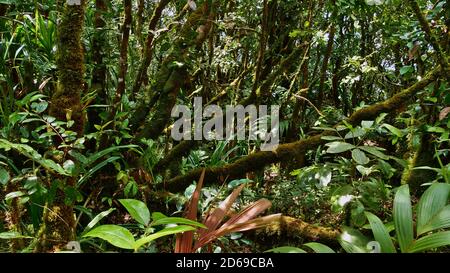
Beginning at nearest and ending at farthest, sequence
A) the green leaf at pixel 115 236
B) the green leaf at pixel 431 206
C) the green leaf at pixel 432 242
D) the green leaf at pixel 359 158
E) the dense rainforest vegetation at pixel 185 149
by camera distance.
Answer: the green leaf at pixel 115 236
the green leaf at pixel 432 242
the green leaf at pixel 431 206
the dense rainforest vegetation at pixel 185 149
the green leaf at pixel 359 158

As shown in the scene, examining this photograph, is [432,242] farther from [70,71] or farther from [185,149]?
[185,149]

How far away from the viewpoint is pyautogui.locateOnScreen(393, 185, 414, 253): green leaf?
117 cm

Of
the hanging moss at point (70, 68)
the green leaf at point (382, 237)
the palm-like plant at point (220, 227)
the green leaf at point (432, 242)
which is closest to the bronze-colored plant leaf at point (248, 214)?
the palm-like plant at point (220, 227)

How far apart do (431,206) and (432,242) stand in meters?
0.18

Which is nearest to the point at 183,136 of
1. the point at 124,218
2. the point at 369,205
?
the point at 124,218

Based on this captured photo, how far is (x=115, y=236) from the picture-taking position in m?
1.00

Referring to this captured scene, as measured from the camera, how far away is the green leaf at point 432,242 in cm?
109

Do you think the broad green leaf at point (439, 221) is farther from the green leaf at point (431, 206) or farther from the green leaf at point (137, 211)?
the green leaf at point (137, 211)

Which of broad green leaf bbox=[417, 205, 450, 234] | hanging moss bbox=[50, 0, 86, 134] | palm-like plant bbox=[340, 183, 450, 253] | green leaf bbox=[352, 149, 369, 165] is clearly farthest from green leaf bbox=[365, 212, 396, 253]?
hanging moss bbox=[50, 0, 86, 134]

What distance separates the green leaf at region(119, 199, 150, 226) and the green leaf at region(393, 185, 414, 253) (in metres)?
0.79

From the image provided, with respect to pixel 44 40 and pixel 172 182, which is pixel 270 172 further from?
pixel 44 40

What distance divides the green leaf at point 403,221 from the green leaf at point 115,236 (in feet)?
2.69

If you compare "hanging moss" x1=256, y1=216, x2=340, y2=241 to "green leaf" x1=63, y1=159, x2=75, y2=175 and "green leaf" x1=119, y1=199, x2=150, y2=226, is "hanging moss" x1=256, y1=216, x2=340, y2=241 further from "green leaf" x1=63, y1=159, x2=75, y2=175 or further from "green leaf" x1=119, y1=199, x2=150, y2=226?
"green leaf" x1=63, y1=159, x2=75, y2=175
